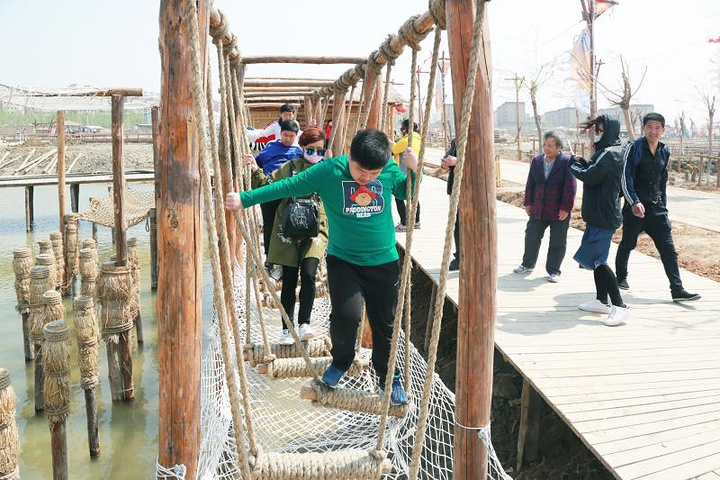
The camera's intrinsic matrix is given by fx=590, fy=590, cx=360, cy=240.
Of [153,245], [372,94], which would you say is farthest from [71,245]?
[372,94]

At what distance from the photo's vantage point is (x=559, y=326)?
12.9 feet

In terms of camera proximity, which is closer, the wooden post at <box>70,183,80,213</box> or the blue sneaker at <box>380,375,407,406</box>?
the blue sneaker at <box>380,375,407,406</box>

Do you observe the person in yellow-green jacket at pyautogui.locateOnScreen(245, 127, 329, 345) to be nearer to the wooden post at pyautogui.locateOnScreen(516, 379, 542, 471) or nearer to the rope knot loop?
the rope knot loop

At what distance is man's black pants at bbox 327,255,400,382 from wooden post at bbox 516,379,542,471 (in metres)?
1.55

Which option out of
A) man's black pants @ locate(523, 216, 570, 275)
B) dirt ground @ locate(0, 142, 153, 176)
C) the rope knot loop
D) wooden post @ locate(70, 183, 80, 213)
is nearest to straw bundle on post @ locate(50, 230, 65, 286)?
wooden post @ locate(70, 183, 80, 213)

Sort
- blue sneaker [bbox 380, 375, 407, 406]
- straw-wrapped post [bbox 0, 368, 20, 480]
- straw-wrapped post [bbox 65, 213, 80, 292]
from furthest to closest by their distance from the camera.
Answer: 1. straw-wrapped post [bbox 65, 213, 80, 292]
2. straw-wrapped post [bbox 0, 368, 20, 480]
3. blue sneaker [bbox 380, 375, 407, 406]

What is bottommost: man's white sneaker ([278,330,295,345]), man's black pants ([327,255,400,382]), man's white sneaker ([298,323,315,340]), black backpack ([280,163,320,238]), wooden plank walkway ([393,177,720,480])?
wooden plank walkway ([393,177,720,480])

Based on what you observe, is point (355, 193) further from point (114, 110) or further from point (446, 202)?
point (446, 202)

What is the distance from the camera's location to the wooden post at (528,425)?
3.72m

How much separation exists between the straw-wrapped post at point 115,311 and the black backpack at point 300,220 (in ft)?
9.99

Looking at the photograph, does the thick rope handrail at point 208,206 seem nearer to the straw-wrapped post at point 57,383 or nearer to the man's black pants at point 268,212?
the man's black pants at point 268,212

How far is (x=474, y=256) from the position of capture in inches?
80.5

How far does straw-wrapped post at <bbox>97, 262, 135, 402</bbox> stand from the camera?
18.5 feet

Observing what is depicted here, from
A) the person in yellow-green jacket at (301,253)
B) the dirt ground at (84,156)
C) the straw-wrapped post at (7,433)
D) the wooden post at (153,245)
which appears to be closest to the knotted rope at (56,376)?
the straw-wrapped post at (7,433)
